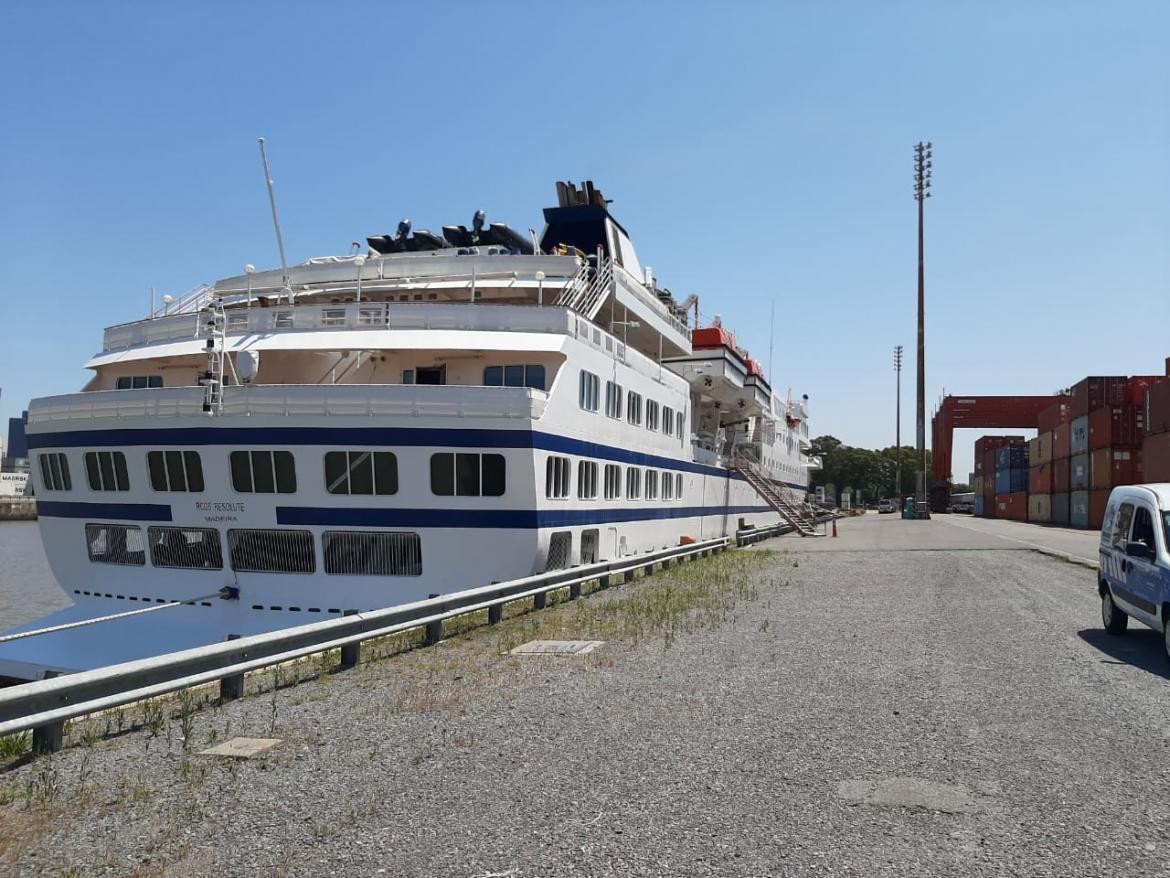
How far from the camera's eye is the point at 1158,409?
5291 cm

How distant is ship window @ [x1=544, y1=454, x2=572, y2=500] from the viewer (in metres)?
16.7

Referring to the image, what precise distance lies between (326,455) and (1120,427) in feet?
202

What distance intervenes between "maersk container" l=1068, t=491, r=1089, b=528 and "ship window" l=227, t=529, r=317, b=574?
60564 mm

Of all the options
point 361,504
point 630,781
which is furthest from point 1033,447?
point 630,781

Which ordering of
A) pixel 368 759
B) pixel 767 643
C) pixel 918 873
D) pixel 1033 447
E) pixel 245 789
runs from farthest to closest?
pixel 1033 447
pixel 767 643
pixel 368 759
pixel 245 789
pixel 918 873

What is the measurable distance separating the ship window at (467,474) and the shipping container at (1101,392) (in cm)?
6137

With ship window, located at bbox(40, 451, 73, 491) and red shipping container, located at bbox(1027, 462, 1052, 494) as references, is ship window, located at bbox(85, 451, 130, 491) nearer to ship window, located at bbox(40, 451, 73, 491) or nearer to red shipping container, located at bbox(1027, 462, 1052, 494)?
ship window, located at bbox(40, 451, 73, 491)

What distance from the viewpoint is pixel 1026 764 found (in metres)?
6.45

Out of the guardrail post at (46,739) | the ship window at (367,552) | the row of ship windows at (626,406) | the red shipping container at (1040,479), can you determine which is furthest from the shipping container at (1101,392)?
the guardrail post at (46,739)

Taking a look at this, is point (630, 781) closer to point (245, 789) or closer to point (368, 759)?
point (368, 759)

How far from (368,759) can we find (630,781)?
6.59ft

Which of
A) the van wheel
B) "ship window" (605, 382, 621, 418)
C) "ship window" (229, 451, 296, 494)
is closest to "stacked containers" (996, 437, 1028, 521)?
"ship window" (605, 382, 621, 418)

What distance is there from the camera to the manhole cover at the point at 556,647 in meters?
11.2

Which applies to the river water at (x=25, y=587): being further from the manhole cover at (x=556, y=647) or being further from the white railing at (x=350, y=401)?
the manhole cover at (x=556, y=647)
